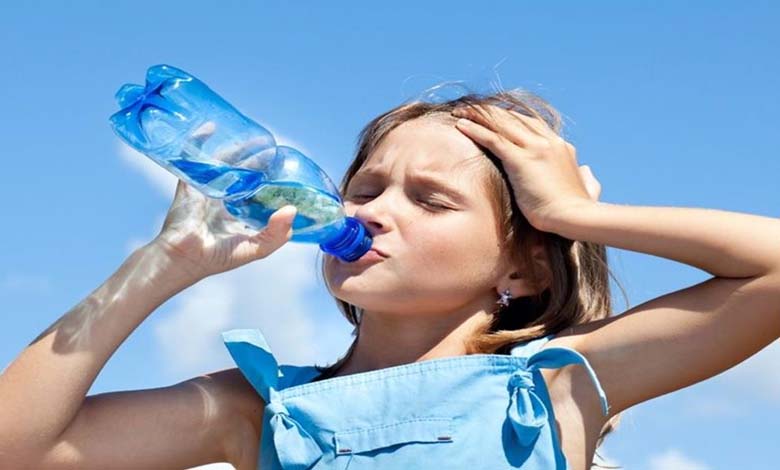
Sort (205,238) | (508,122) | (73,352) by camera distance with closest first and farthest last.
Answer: (73,352) < (205,238) < (508,122)

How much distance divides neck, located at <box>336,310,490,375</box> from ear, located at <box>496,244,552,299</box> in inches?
4.2

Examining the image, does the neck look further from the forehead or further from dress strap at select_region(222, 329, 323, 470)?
the forehead

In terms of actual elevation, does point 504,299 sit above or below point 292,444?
above

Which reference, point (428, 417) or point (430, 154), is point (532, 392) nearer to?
point (428, 417)

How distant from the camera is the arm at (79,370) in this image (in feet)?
11.6

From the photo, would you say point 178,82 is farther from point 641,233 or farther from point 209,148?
point 641,233

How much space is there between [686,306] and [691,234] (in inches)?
7.3

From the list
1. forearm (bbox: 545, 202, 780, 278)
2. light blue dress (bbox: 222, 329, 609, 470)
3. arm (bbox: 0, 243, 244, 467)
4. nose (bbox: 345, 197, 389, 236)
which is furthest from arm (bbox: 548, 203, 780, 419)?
arm (bbox: 0, 243, 244, 467)

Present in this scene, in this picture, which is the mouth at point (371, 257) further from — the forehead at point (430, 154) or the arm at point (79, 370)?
the arm at point (79, 370)

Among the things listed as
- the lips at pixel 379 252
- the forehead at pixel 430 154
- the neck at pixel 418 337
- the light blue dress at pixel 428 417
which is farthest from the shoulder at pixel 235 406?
the forehead at pixel 430 154

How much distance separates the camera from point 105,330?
11.8ft

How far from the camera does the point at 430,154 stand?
12.7 ft

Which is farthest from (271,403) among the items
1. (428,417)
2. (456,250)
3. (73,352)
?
(456,250)

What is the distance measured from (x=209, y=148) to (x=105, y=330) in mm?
564
